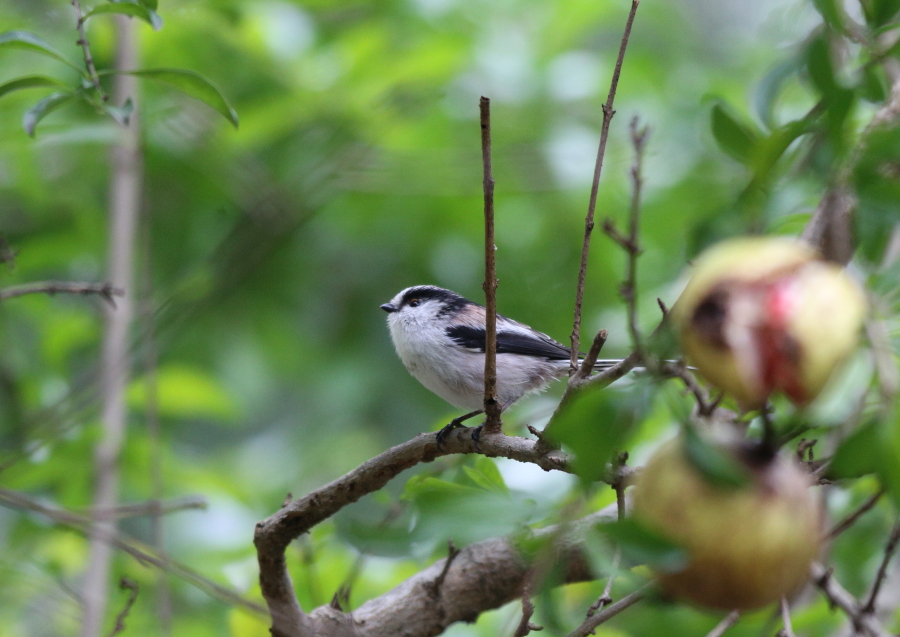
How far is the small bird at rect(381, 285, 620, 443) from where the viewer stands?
162 inches

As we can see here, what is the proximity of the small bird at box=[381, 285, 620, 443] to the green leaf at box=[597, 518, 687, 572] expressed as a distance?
3.05 metres

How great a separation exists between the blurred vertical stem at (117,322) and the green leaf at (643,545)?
298 cm

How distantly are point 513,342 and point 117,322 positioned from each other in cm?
225

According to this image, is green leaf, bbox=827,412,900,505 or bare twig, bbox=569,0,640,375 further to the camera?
bare twig, bbox=569,0,640,375

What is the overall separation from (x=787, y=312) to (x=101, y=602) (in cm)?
355

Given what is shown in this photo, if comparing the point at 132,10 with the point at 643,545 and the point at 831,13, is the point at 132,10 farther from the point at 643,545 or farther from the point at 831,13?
the point at 643,545

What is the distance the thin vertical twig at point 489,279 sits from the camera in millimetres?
1670

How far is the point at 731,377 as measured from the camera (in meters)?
0.93

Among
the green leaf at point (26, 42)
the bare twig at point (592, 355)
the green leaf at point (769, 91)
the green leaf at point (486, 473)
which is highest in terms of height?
the green leaf at point (26, 42)

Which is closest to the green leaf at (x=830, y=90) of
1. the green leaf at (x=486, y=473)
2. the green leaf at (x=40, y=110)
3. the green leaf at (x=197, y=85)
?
the green leaf at (x=197, y=85)

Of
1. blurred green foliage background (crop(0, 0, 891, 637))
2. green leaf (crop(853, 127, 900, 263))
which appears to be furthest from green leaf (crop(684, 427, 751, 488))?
blurred green foliage background (crop(0, 0, 891, 637))

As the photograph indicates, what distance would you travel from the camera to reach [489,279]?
6.47 ft

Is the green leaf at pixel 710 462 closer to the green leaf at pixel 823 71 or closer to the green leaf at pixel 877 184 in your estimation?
the green leaf at pixel 877 184

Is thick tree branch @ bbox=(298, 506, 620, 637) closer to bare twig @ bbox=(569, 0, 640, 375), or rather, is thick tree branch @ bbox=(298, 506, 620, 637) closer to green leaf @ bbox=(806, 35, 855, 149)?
bare twig @ bbox=(569, 0, 640, 375)
